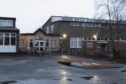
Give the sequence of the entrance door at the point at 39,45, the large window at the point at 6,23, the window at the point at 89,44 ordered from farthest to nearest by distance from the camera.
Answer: the window at the point at 89,44
the entrance door at the point at 39,45
the large window at the point at 6,23

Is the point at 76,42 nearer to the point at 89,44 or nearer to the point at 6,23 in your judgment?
the point at 89,44

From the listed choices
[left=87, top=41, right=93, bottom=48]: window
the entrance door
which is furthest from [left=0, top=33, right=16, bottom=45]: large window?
[left=87, top=41, right=93, bottom=48]: window

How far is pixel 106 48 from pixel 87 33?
16.4ft

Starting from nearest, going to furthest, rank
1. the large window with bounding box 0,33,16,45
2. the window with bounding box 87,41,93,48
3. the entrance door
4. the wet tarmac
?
the wet tarmac < the large window with bounding box 0,33,16,45 < the entrance door < the window with bounding box 87,41,93,48

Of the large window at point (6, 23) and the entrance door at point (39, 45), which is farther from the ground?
the large window at point (6, 23)

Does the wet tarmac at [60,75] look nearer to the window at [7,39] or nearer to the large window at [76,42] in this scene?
the window at [7,39]

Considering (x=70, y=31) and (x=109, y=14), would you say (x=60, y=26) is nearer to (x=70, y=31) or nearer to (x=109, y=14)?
(x=70, y=31)

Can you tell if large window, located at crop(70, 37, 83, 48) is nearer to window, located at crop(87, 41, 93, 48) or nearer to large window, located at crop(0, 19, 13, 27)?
window, located at crop(87, 41, 93, 48)

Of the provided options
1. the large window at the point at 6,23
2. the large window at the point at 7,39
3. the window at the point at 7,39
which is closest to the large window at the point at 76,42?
the large window at the point at 6,23

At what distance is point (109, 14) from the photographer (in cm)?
5394

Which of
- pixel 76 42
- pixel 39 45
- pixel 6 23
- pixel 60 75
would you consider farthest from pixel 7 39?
pixel 60 75

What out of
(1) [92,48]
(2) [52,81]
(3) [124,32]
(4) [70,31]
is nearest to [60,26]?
(4) [70,31]

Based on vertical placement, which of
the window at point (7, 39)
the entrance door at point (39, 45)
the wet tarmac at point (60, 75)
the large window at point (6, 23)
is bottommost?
the wet tarmac at point (60, 75)

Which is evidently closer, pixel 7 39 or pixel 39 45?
pixel 7 39
